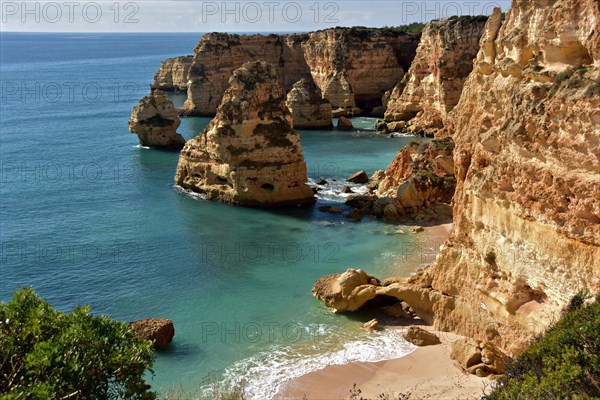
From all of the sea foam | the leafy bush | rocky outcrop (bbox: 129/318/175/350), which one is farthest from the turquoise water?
the leafy bush

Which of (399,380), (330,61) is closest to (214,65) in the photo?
(330,61)

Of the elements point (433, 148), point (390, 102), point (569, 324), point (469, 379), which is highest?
point (390, 102)

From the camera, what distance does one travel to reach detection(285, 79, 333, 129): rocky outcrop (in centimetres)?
7525

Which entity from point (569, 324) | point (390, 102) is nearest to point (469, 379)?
point (569, 324)

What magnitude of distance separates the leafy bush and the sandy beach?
8.89 metres

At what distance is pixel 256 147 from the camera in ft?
144

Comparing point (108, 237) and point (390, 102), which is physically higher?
point (390, 102)

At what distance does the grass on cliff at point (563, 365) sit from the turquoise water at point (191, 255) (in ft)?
27.8

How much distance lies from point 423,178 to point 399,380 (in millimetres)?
20730

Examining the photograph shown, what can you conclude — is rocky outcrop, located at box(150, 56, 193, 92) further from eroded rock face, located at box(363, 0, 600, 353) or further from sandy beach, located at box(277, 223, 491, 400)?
sandy beach, located at box(277, 223, 491, 400)

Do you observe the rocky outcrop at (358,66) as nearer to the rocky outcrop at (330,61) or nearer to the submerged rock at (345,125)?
the rocky outcrop at (330,61)

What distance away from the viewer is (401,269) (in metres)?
31.4

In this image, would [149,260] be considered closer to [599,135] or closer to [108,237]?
[108,237]

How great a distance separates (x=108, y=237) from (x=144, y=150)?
2815 cm
